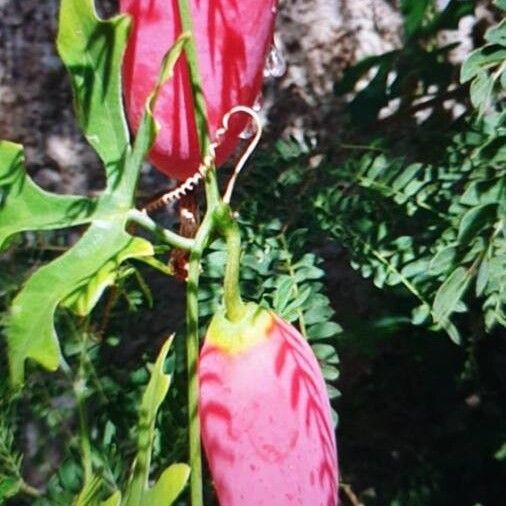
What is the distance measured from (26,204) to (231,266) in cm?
10

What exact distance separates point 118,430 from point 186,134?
32 cm

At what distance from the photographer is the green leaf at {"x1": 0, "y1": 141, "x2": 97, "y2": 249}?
66 centimetres

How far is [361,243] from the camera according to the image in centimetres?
86

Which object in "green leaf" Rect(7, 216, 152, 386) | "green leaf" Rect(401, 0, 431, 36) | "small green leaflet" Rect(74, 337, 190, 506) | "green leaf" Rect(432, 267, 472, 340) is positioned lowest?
"small green leaflet" Rect(74, 337, 190, 506)

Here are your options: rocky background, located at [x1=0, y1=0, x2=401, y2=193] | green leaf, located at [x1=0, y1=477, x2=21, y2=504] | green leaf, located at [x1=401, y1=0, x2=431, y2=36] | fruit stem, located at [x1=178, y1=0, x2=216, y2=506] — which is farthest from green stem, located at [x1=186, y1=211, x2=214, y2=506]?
rocky background, located at [x1=0, y1=0, x2=401, y2=193]

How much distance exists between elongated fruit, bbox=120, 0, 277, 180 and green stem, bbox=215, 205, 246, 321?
0.12ft

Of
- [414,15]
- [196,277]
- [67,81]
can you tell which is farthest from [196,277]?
[67,81]

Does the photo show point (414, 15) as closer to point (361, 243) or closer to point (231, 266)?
point (361, 243)

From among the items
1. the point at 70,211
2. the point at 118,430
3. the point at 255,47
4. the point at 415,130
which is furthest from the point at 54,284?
the point at 415,130

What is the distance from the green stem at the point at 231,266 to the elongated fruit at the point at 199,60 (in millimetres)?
37

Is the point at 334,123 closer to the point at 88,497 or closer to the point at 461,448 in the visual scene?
the point at 461,448

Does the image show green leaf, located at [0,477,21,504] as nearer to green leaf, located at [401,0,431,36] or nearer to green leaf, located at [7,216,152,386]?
green leaf, located at [7,216,152,386]

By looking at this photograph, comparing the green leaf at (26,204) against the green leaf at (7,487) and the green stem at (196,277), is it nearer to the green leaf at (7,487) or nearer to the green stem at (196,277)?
the green stem at (196,277)

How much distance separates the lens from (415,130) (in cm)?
102
